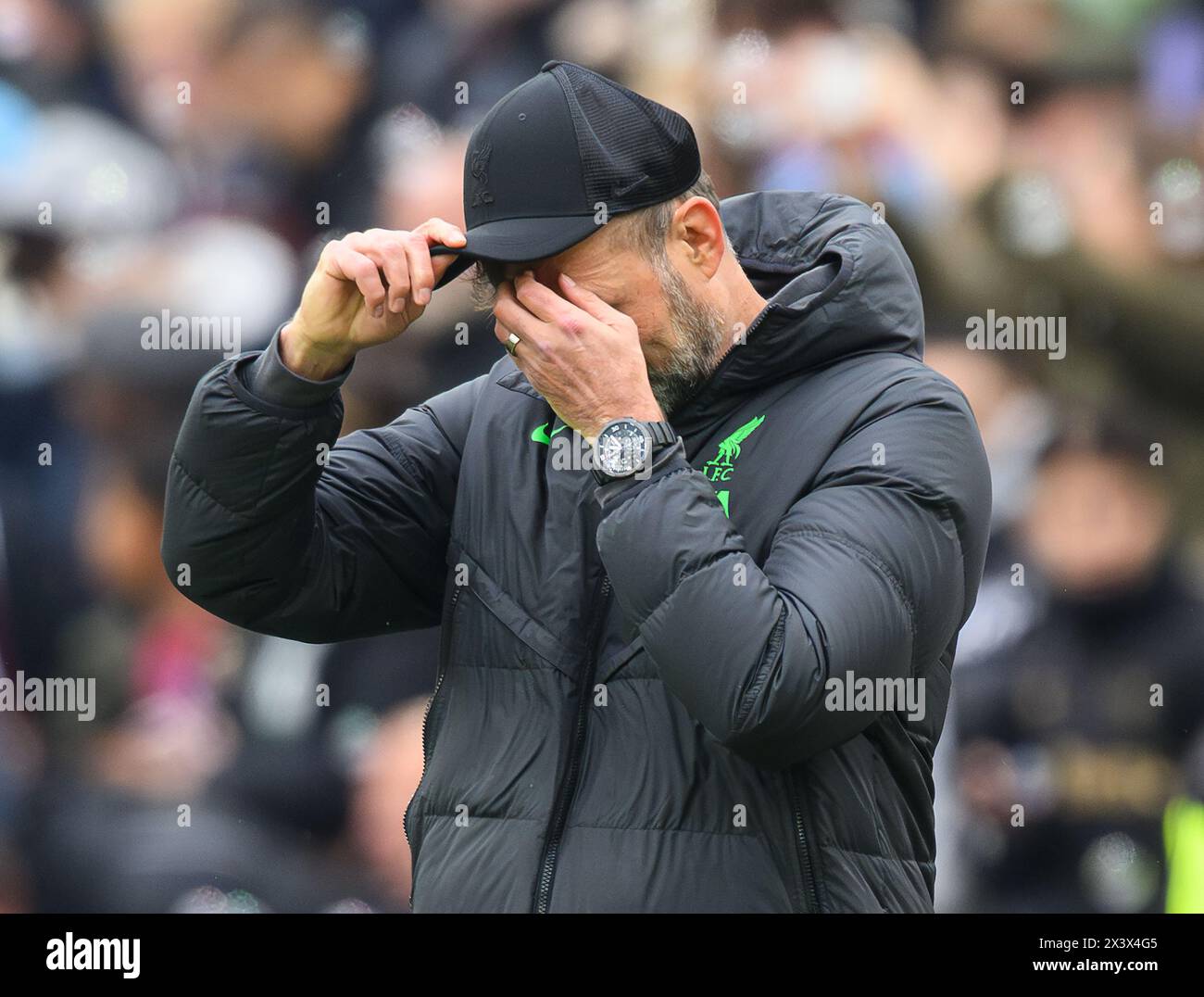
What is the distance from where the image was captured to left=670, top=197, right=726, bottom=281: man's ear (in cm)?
237

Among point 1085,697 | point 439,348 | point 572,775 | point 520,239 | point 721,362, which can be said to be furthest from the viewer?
point 439,348

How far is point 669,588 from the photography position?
6.32ft

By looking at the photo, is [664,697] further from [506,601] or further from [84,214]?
[84,214]

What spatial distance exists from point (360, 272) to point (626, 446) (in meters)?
0.45

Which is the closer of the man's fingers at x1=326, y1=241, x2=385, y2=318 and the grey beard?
→ the man's fingers at x1=326, y1=241, x2=385, y2=318

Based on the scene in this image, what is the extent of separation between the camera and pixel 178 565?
2.28 metres

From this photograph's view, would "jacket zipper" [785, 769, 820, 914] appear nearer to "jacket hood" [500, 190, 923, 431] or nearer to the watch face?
the watch face

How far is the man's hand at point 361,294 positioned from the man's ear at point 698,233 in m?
0.35

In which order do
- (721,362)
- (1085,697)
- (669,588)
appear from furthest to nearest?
(1085,697) → (721,362) → (669,588)
